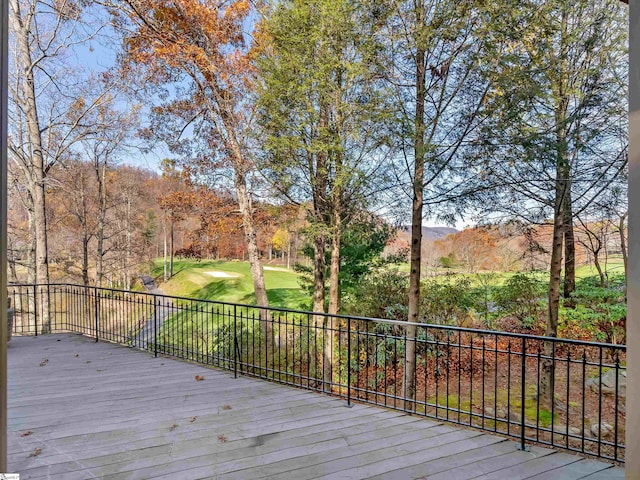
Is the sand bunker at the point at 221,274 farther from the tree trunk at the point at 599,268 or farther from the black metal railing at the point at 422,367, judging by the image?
the tree trunk at the point at 599,268

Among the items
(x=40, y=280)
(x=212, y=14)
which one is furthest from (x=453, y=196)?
(x=40, y=280)

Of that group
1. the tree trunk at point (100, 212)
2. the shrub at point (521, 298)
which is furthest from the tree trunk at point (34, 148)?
the shrub at point (521, 298)

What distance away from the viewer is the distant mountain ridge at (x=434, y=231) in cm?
699

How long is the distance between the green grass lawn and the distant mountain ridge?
5.68m

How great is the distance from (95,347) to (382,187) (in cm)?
579

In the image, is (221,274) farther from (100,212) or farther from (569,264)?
(569,264)

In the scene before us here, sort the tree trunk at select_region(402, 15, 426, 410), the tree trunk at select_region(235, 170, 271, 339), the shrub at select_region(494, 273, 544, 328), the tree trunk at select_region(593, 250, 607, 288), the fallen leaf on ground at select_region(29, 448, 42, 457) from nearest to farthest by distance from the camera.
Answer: the fallen leaf on ground at select_region(29, 448, 42, 457) → the tree trunk at select_region(402, 15, 426, 410) → the tree trunk at select_region(593, 250, 607, 288) → the shrub at select_region(494, 273, 544, 328) → the tree trunk at select_region(235, 170, 271, 339)

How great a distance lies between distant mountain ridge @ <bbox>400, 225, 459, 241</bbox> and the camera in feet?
22.9

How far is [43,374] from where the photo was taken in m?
4.69

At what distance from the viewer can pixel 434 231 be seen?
24.4 feet

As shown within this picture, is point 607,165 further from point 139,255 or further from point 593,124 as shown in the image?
point 139,255

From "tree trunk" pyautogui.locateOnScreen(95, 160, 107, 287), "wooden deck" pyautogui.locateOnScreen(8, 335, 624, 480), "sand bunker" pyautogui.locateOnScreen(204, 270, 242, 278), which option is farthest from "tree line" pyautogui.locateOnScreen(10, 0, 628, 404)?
"sand bunker" pyautogui.locateOnScreen(204, 270, 242, 278)

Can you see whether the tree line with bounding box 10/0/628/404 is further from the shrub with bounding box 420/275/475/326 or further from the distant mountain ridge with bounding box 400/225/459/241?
the shrub with bounding box 420/275/475/326

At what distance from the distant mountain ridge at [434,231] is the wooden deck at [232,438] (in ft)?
12.9
